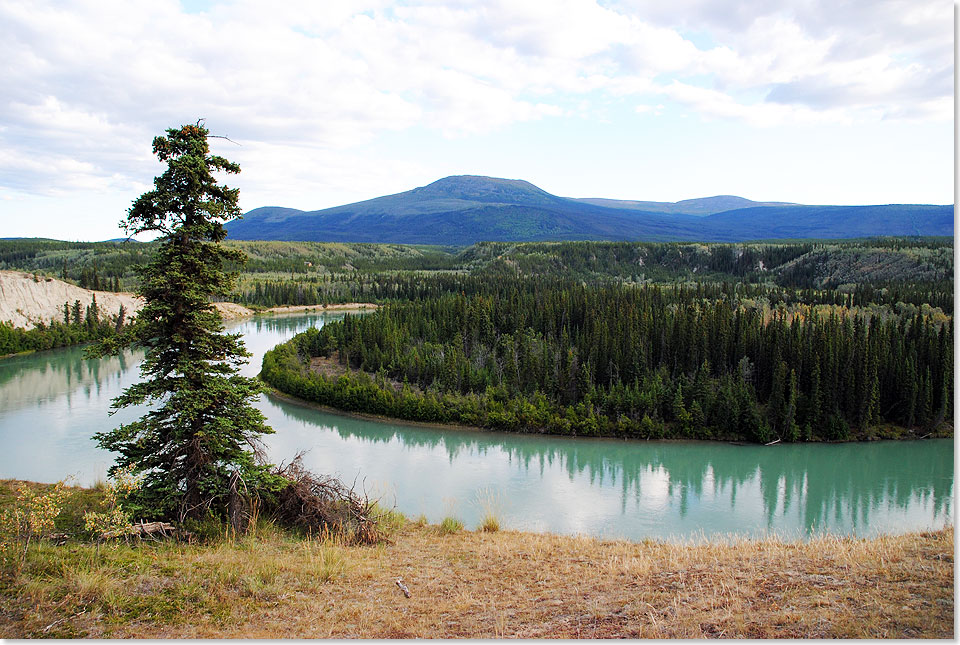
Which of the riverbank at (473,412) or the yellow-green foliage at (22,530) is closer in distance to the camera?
the yellow-green foliage at (22,530)

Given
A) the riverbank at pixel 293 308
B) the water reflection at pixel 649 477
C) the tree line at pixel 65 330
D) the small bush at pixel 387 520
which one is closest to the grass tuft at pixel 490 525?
the small bush at pixel 387 520

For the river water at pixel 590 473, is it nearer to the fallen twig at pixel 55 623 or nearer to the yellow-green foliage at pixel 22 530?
the yellow-green foliage at pixel 22 530

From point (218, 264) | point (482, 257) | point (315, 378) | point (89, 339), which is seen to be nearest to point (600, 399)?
point (315, 378)

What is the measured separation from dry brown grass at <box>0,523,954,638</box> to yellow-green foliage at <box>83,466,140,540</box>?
55 centimetres

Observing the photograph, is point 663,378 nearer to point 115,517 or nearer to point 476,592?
point 476,592

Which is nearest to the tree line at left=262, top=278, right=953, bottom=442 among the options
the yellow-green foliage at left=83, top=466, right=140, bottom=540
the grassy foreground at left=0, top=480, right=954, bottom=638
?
the grassy foreground at left=0, top=480, right=954, bottom=638

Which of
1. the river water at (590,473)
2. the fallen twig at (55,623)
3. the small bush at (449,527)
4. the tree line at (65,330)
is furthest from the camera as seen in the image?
the tree line at (65,330)

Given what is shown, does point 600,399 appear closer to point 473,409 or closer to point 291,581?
point 473,409

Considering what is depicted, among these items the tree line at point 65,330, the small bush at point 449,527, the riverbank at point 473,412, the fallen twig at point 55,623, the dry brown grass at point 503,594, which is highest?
the fallen twig at point 55,623

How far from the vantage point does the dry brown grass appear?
7629mm

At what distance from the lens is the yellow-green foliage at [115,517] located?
9.64 m

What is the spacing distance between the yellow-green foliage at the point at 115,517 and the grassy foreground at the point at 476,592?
327 millimetres

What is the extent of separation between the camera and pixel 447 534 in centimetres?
1295

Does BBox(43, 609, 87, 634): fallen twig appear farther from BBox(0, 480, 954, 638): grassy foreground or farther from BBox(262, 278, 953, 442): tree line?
BBox(262, 278, 953, 442): tree line
